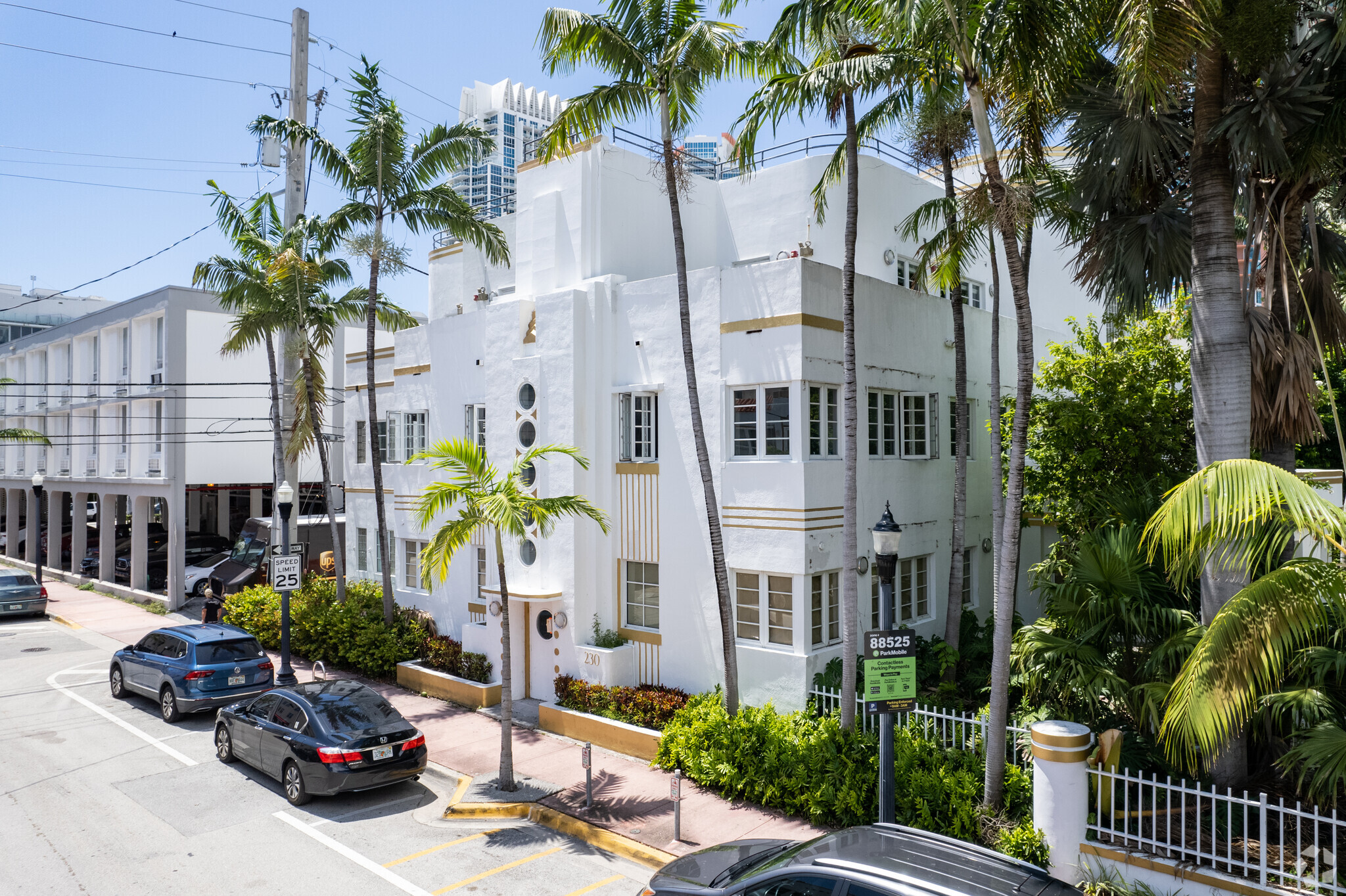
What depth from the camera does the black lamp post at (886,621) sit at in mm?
9305

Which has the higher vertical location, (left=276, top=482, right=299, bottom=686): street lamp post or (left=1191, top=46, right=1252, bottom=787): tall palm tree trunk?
(left=1191, top=46, right=1252, bottom=787): tall palm tree trunk

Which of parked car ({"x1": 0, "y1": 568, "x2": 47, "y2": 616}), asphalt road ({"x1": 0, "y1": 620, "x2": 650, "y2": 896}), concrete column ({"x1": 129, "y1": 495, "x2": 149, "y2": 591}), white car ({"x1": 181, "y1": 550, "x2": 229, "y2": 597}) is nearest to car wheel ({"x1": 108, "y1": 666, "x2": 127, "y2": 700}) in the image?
asphalt road ({"x1": 0, "y1": 620, "x2": 650, "y2": 896})

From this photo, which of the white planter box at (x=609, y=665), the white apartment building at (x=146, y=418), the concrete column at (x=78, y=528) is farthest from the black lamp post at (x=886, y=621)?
the concrete column at (x=78, y=528)

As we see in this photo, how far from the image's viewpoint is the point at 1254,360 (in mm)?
10250

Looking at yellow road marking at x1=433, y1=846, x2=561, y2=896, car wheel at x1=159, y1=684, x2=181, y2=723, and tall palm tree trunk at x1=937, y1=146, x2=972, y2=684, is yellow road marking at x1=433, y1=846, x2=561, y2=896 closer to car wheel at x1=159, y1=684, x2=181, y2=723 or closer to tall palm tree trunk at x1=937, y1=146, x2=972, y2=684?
tall palm tree trunk at x1=937, y1=146, x2=972, y2=684

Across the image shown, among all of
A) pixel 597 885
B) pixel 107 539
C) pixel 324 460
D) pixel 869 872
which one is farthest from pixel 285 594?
pixel 107 539

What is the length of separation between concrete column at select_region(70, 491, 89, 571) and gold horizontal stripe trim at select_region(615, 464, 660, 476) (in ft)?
93.3

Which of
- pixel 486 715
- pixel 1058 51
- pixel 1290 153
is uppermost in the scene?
pixel 1058 51

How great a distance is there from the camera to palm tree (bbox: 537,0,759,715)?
12.3 meters

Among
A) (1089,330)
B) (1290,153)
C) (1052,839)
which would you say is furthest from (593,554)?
(1290,153)

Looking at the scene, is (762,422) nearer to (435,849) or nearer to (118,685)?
(435,849)

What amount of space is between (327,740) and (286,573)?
6487mm

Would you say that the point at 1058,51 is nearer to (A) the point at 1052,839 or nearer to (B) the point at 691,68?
(B) the point at 691,68

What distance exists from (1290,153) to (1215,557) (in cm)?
474
